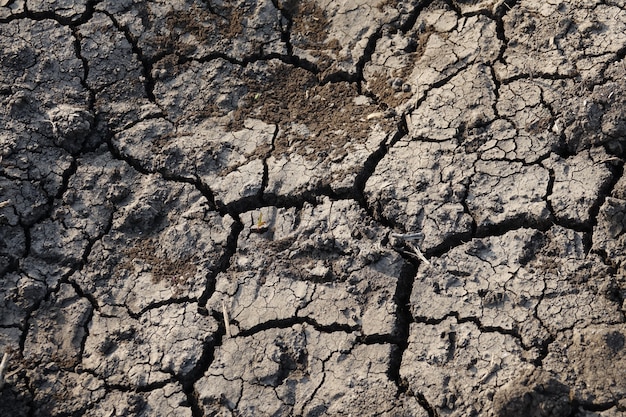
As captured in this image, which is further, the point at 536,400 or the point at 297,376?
the point at 297,376

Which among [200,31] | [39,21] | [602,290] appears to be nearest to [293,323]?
[602,290]

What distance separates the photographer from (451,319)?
2.90 metres

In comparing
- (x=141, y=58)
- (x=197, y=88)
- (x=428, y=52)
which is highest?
(x=141, y=58)

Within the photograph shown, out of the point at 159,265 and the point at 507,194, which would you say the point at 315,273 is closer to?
the point at 159,265

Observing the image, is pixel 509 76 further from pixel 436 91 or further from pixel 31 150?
pixel 31 150

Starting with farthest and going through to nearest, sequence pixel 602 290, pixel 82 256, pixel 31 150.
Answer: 1. pixel 31 150
2. pixel 82 256
3. pixel 602 290

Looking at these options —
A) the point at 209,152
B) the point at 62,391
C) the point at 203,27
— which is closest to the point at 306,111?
the point at 209,152

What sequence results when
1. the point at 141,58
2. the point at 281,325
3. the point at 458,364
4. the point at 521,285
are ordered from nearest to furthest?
the point at 458,364
the point at 521,285
the point at 281,325
the point at 141,58

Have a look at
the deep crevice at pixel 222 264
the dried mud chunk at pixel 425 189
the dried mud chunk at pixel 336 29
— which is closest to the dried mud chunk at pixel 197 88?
the dried mud chunk at pixel 336 29

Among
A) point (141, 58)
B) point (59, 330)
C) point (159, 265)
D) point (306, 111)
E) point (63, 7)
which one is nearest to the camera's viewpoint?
point (59, 330)

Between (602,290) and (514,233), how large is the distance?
0.43 meters

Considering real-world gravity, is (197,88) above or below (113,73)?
below

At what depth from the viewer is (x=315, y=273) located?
10.2 feet

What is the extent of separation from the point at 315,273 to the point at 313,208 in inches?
13.7
